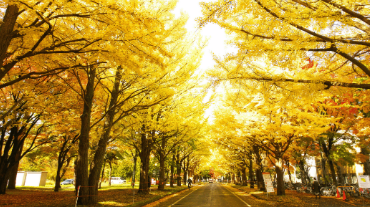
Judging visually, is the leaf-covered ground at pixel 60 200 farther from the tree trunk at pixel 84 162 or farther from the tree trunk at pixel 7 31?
the tree trunk at pixel 7 31

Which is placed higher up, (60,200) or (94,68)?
(94,68)

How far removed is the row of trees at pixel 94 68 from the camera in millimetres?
4367

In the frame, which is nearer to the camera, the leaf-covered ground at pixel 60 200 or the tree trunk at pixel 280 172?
the leaf-covered ground at pixel 60 200

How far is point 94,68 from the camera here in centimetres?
604

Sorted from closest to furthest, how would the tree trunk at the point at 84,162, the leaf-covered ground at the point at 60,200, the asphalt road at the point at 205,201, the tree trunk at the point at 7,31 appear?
1. the tree trunk at the point at 7,31
2. the tree trunk at the point at 84,162
3. the leaf-covered ground at the point at 60,200
4. the asphalt road at the point at 205,201

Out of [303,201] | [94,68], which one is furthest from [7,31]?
[303,201]

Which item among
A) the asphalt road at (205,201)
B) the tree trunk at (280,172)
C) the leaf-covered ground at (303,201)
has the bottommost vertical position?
the asphalt road at (205,201)

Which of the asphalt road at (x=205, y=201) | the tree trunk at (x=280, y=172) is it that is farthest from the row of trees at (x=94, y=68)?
the tree trunk at (x=280, y=172)

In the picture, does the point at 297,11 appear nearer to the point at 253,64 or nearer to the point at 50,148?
the point at 253,64

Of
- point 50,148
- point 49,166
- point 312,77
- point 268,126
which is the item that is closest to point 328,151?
point 268,126

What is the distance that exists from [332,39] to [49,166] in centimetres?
4961

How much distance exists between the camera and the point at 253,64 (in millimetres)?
6781

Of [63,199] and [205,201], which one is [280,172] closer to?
[205,201]

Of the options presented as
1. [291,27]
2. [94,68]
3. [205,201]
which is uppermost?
[291,27]
